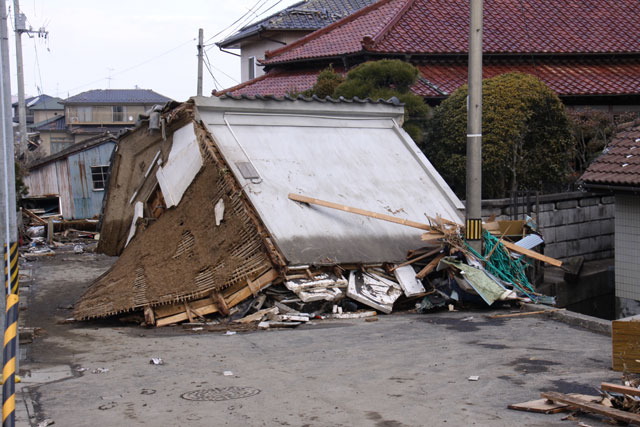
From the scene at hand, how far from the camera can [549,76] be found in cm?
2298

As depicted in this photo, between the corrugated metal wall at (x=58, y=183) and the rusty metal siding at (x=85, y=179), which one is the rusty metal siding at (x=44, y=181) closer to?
the corrugated metal wall at (x=58, y=183)

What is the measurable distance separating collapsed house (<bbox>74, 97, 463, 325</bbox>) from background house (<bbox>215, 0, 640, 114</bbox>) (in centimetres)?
726

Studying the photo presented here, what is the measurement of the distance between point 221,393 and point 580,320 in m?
5.46

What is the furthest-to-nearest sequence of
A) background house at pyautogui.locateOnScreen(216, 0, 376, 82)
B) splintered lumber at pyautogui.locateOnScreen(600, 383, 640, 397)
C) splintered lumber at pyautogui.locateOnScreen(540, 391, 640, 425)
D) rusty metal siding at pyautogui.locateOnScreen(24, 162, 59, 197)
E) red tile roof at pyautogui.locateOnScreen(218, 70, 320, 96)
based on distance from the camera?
rusty metal siding at pyautogui.locateOnScreen(24, 162, 59, 197), background house at pyautogui.locateOnScreen(216, 0, 376, 82), red tile roof at pyautogui.locateOnScreen(218, 70, 320, 96), splintered lumber at pyautogui.locateOnScreen(600, 383, 640, 397), splintered lumber at pyautogui.locateOnScreen(540, 391, 640, 425)

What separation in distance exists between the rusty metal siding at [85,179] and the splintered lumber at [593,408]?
29646 millimetres

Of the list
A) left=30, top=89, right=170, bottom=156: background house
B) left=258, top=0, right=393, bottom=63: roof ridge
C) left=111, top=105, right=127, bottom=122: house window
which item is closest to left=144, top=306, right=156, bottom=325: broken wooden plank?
left=258, top=0, right=393, bottom=63: roof ridge

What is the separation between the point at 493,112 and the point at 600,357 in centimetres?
996

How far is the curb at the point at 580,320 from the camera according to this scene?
376 inches

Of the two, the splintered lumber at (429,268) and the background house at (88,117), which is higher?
the background house at (88,117)

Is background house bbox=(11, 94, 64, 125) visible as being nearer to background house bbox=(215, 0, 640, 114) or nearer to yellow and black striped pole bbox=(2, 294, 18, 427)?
background house bbox=(215, 0, 640, 114)

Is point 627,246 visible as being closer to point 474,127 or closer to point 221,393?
point 474,127

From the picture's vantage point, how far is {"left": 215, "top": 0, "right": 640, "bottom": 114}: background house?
2230 cm

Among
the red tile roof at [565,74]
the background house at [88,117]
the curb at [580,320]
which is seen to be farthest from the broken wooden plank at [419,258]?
the background house at [88,117]

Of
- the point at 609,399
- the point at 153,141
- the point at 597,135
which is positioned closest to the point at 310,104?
the point at 153,141
